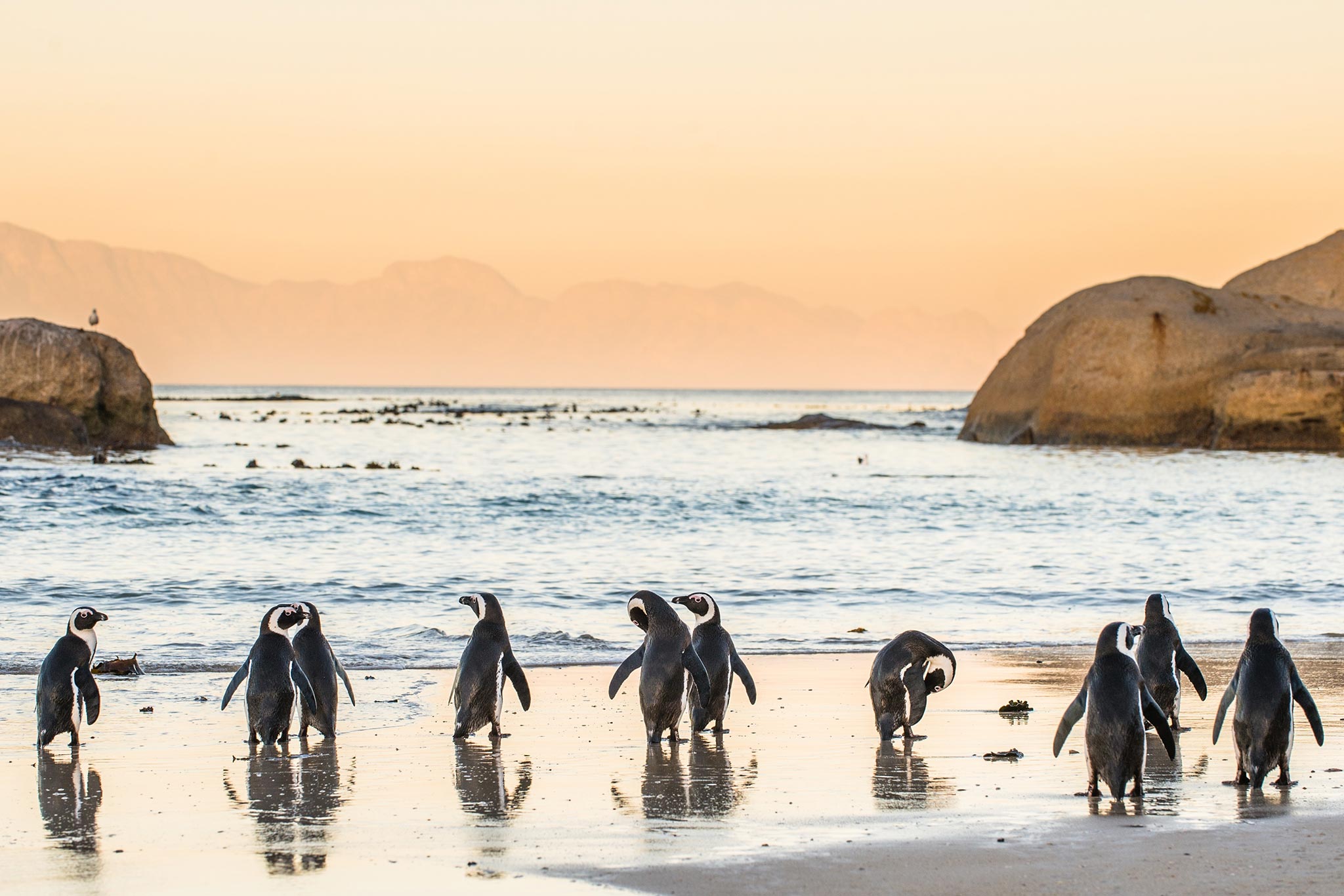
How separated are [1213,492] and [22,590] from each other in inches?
873

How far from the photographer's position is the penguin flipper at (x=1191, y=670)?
8445 mm

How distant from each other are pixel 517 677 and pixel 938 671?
2.56 meters

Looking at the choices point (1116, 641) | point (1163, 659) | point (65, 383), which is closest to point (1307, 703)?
point (1116, 641)

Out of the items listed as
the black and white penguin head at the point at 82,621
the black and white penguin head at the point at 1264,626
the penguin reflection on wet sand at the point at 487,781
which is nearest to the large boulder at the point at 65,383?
the black and white penguin head at the point at 82,621

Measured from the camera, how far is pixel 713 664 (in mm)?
8828

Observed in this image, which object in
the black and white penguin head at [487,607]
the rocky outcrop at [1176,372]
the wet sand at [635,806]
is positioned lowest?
the wet sand at [635,806]

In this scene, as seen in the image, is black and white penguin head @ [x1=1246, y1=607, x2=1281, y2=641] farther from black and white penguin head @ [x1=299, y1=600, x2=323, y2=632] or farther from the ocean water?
black and white penguin head @ [x1=299, y1=600, x2=323, y2=632]

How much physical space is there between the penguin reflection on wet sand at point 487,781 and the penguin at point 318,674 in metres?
0.82

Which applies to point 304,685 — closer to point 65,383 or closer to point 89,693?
point 89,693

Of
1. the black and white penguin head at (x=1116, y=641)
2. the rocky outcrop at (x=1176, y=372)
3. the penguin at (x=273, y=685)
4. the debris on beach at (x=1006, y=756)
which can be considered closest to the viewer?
the black and white penguin head at (x=1116, y=641)

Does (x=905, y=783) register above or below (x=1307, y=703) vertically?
below

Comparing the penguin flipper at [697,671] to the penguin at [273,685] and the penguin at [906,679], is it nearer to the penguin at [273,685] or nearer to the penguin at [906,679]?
the penguin at [906,679]

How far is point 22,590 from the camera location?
48.7ft

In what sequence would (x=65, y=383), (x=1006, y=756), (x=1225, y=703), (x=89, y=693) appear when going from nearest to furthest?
(x=1225, y=703), (x=1006, y=756), (x=89, y=693), (x=65, y=383)
